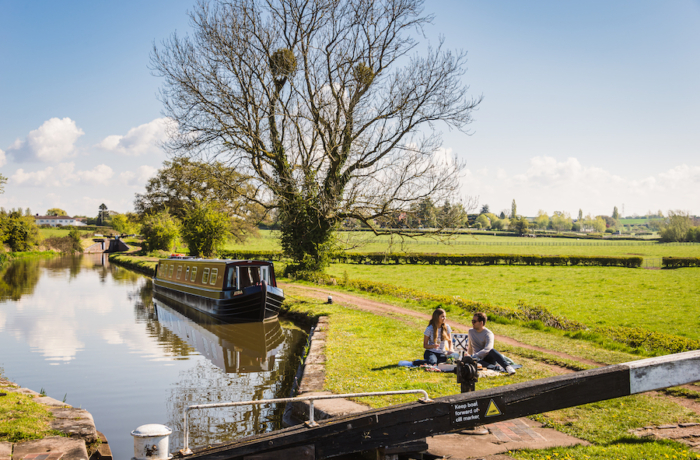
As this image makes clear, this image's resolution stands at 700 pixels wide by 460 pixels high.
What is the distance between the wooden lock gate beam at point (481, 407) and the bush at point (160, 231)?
41.8 metres

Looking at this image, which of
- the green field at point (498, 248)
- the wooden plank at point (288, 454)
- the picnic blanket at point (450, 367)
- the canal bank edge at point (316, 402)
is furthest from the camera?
the green field at point (498, 248)

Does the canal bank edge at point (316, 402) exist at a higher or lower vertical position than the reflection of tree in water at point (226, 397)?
higher

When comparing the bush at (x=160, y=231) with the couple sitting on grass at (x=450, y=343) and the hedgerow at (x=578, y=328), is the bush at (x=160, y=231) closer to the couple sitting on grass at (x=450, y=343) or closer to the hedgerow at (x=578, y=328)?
the hedgerow at (x=578, y=328)

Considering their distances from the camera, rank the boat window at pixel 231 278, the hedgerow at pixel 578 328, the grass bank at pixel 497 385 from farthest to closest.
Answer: the boat window at pixel 231 278 < the hedgerow at pixel 578 328 < the grass bank at pixel 497 385

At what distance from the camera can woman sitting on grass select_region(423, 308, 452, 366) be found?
7035 mm

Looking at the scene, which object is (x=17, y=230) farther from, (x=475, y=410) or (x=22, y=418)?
(x=475, y=410)

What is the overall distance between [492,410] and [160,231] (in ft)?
140

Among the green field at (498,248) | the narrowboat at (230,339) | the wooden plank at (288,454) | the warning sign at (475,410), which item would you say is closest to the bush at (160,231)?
the green field at (498,248)

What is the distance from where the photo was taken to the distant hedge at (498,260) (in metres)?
31.4

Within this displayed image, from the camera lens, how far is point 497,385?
6.00 meters

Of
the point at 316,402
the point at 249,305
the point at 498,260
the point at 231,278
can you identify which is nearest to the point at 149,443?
the point at 316,402

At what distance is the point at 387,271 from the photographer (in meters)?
27.0

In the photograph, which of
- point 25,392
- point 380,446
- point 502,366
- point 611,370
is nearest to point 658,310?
point 502,366

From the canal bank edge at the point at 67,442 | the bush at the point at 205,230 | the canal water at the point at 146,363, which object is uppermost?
the bush at the point at 205,230
